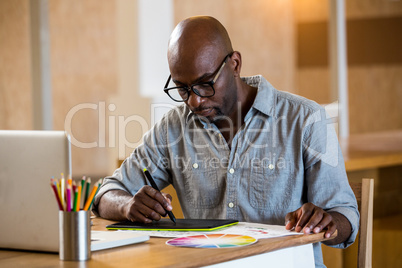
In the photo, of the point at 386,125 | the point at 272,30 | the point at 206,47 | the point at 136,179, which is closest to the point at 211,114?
the point at 206,47

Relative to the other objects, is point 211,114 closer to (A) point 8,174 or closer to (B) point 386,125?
(A) point 8,174

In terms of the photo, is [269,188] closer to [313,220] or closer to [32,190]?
[313,220]

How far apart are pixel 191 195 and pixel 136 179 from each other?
0.17 metres

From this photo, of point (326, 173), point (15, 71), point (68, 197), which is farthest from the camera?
point (15, 71)

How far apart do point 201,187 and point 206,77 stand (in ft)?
1.11

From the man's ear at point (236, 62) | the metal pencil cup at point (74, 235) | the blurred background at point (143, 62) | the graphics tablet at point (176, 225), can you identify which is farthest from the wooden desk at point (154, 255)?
the blurred background at point (143, 62)

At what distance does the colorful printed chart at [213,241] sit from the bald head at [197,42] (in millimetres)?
541

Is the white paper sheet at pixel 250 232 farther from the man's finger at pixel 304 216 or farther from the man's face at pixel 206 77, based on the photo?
the man's face at pixel 206 77

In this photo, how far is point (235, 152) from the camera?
1733 millimetres

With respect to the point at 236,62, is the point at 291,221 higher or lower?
lower

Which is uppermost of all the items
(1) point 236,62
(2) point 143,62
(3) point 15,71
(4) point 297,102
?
(3) point 15,71

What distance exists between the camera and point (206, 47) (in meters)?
1.67

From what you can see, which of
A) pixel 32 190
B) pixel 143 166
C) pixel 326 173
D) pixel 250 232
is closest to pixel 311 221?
pixel 250 232

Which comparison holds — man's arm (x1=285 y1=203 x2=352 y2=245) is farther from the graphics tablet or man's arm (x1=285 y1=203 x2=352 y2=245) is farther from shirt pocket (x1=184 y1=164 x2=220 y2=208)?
shirt pocket (x1=184 y1=164 x2=220 y2=208)
